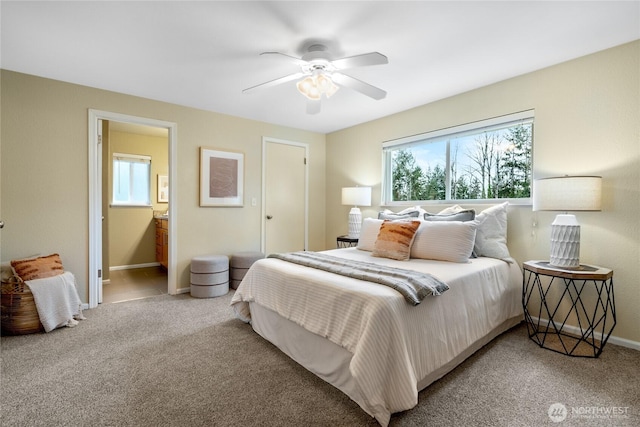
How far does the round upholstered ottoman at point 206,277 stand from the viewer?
11.5 ft

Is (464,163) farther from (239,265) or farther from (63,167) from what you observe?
(63,167)

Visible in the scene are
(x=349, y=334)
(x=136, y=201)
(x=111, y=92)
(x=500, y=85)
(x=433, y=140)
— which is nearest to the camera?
(x=349, y=334)

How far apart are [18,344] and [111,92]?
250 cm

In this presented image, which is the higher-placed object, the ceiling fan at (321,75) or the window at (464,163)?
the ceiling fan at (321,75)

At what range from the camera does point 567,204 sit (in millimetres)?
2170

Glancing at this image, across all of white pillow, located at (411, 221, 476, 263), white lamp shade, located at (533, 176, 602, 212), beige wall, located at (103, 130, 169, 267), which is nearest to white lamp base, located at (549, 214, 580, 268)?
white lamp shade, located at (533, 176, 602, 212)

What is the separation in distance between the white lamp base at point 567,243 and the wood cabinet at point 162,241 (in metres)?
4.96

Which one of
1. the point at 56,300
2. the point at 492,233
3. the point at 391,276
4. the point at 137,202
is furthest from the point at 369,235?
the point at 137,202

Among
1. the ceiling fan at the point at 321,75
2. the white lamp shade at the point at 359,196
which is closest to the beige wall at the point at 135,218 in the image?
the white lamp shade at the point at 359,196

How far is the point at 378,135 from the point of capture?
4168mm

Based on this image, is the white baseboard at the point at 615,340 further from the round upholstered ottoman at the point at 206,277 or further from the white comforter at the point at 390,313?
the round upholstered ottoman at the point at 206,277

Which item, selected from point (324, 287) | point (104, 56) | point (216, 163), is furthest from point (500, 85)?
point (104, 56)

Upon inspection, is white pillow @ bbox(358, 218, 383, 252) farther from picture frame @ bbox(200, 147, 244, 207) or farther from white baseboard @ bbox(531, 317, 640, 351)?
picture frame @ bbox(200, 147, 244, 207)

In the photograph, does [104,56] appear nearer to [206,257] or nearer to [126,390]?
[206,257]
